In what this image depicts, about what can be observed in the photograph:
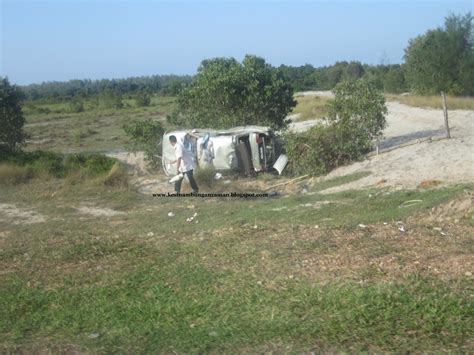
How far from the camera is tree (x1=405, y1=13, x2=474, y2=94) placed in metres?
37.1

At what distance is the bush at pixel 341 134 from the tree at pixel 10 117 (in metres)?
14.4

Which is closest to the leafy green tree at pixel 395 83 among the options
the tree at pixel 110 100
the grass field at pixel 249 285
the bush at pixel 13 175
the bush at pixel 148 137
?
the tree at pixel 110 100

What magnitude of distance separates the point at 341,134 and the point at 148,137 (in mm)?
6498

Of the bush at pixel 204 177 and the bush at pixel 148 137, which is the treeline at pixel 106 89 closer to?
the bush at pixel 148 137

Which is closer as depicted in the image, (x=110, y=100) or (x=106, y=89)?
(x=110, y=100)

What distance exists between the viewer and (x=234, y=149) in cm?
1536

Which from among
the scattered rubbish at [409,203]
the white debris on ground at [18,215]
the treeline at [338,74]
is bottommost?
the scattered rubbish at [409,203]

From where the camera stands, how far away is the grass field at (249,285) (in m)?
4.04

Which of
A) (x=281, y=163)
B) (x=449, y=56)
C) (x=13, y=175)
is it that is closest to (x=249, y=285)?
(x=281, y=163)

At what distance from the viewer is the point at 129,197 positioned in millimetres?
12969

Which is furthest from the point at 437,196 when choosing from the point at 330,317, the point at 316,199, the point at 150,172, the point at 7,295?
the point at 150,172

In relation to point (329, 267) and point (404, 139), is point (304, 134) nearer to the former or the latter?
point (404, 139)

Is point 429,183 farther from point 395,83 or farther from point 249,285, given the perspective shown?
point 395,83

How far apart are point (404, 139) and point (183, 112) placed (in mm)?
7682
